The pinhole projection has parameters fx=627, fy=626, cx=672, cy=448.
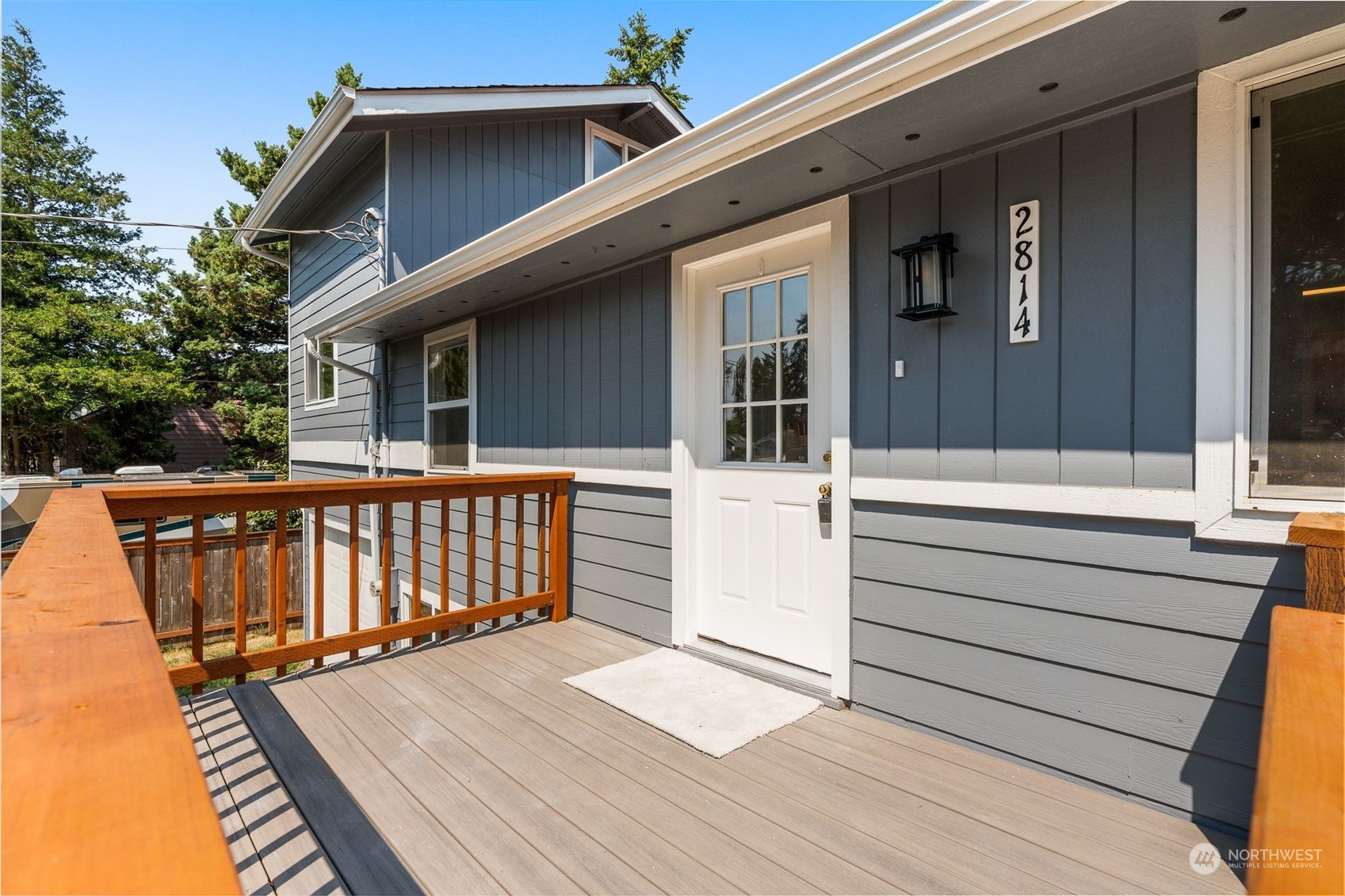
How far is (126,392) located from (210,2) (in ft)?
33.1

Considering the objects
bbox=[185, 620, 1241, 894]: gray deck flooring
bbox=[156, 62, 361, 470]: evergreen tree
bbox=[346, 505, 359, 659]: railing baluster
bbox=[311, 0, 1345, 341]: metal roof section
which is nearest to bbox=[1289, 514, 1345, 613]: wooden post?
bbox=[185, 620, 1241, 894]: gray deck flooring

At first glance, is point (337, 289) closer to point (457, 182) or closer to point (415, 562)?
point (457, 182)

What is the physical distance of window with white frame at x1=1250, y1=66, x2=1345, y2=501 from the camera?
5.36ft

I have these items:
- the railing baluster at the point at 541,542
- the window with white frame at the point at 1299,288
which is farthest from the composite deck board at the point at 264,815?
the window with white frame at the point at 1299,288

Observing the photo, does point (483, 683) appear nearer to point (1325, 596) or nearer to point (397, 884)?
point (397, 884)

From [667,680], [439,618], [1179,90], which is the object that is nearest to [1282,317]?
[1179,90]

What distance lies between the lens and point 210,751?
85.8 inches

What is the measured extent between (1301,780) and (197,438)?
65.4 ft

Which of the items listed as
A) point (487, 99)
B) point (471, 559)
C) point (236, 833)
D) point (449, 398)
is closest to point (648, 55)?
point (487, 99)

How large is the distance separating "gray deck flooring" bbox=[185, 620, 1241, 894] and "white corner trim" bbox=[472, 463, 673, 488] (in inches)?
47.8

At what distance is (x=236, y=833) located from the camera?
1750 mm

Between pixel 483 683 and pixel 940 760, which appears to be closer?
pixel 940 760

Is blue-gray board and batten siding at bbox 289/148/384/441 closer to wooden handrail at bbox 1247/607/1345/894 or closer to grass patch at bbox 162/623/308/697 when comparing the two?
grass patch at bbox 162/623/308/697

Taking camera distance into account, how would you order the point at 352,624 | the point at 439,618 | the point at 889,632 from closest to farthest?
the point at 889,632 < the point at 352,624 < the point at 439,618
